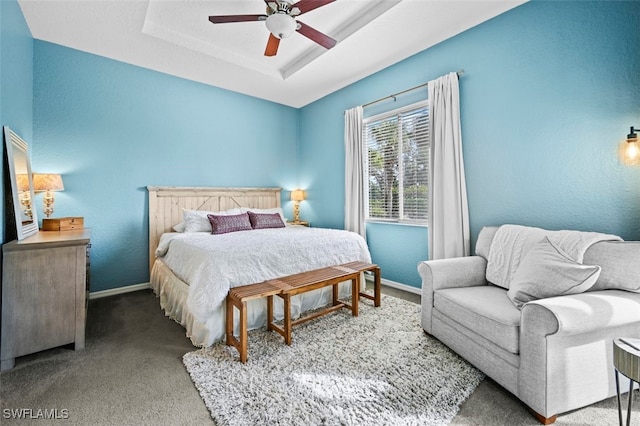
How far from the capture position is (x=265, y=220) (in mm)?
4070

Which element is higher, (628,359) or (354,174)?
(354,174)

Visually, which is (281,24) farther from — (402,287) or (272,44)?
(402,287)

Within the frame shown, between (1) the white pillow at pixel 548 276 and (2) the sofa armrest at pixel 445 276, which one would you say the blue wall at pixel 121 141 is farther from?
(1) the white pillow at pixel 548 276

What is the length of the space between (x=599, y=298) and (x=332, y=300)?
2209 millimetres

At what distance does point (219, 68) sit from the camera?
12.6 ft

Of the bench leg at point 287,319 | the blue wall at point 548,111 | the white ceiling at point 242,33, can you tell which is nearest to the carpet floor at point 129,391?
the bench leg at point 287,319

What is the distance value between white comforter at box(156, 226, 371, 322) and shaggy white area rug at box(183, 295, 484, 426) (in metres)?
0.49

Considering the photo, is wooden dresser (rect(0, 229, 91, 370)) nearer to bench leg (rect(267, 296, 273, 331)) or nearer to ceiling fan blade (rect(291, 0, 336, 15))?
bench leg (rect(267, 296, 273, 331))

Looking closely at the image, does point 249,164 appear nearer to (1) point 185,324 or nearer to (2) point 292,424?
(1) point 185,324

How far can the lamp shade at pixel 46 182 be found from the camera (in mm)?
2865

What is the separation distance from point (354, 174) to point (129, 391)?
3.45 m

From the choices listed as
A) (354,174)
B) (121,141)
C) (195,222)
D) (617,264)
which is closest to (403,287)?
(354,174)

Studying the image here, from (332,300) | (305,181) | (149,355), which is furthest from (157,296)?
(305,181)

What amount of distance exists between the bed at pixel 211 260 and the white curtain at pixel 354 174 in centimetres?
80
